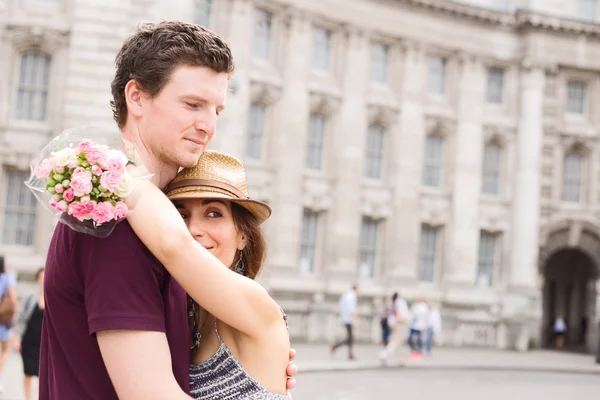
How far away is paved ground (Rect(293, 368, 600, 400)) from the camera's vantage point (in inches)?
650

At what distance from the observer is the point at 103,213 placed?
225cm

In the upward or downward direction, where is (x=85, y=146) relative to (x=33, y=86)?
downward

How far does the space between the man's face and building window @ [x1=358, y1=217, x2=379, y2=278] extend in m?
29.6

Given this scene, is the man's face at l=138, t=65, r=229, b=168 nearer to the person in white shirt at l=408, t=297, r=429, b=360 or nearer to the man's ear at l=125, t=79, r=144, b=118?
the man's ear at l=125, t=79, r=144, b=118

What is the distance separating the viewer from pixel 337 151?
31219 mm

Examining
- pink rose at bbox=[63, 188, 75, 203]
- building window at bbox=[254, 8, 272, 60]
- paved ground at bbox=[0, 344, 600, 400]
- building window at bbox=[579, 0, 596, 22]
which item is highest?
building window at bbox=[579, 0, 596, 22]

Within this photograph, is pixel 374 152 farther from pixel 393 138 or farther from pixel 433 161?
pixel 433 161

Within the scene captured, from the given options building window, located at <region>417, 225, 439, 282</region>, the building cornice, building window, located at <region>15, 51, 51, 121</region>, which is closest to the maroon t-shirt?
building window, located at <region>15, 51, 51, 121</region>

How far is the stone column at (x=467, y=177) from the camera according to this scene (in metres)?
33.8

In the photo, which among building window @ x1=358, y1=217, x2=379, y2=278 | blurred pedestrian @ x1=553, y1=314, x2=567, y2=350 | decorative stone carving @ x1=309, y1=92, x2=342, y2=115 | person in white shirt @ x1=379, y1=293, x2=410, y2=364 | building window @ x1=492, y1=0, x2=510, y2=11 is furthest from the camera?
blurred pedestrian @ x1=553, y1=314, x2=567, y2=350

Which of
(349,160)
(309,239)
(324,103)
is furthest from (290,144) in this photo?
(309,239)

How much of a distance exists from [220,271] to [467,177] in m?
32.5

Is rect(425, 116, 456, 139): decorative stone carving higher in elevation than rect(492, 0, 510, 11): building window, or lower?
lower

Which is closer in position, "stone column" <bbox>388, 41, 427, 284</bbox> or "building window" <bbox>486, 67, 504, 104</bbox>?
"stone column" <bbox>388, 41, 427, 284</bbox>
